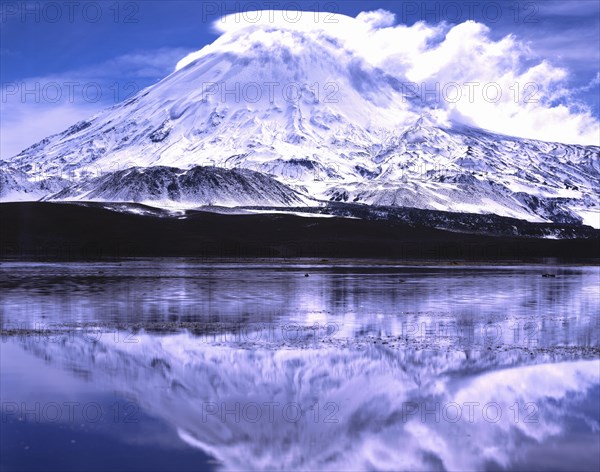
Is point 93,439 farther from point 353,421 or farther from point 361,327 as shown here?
point 361,327

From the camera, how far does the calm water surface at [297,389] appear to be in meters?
15.9

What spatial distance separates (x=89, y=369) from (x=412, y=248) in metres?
162

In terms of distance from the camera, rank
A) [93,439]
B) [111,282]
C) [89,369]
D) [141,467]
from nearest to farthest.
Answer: [141,467]
[93,439]
[89,369]
[111,282]

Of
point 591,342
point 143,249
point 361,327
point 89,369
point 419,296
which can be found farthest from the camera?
point 143,249

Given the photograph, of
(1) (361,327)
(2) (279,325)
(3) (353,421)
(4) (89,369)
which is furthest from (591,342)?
(4) (89,369)

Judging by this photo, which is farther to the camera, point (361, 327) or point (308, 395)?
point (361, 327)

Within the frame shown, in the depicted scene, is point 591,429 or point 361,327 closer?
point 591,429

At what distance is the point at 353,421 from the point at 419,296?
34424mm

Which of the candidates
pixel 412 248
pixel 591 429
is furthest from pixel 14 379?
pixel 412 248

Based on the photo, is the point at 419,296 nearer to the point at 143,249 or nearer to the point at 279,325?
the point at 279,325

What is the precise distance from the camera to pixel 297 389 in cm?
2134

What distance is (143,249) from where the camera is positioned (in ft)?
562

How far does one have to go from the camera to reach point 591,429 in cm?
1762

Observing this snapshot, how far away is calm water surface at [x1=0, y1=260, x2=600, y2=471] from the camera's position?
52.3 ft
